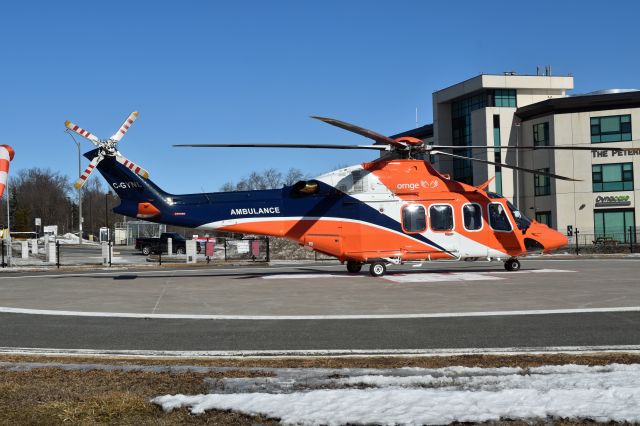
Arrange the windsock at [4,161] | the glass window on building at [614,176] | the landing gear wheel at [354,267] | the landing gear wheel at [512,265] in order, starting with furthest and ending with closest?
the glass window on building at [614,176] → the landing gear wheel at [354,267] → the landing gear wheel at [512,265] → the windsock at [4,161]

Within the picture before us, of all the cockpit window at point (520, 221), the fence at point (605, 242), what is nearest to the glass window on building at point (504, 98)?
the fence at point (605, 242)

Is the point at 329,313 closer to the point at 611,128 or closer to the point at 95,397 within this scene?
the point at 95,397

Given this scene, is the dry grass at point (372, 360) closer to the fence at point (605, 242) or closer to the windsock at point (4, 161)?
the windsock at point (4, 161)

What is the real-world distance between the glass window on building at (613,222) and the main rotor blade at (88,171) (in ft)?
153

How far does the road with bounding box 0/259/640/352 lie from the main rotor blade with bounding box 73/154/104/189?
3.39 meters

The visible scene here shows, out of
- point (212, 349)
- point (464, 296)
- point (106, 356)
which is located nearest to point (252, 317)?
point (212, 349)

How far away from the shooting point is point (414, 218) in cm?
2050

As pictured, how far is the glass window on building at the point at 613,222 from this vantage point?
5447cm

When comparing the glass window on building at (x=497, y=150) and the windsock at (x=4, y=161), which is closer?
the windsock at (x=4, y=161)

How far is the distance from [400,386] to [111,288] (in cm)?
1436

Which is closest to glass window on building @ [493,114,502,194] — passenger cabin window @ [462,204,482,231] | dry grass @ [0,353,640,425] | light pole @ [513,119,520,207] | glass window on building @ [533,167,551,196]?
light pole @ [513,119,520,207]

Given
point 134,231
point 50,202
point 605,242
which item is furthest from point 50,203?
point 605,242

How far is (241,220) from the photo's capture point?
20.7 m

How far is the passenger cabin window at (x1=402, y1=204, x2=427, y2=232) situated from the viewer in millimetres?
20469
